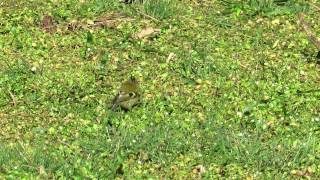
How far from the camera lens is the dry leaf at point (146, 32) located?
7.01 meters

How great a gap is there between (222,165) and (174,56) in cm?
160

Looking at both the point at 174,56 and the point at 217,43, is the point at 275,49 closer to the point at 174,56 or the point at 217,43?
the point at 217,43

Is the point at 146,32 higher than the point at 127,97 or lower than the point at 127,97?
higher

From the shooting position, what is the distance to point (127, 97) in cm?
599

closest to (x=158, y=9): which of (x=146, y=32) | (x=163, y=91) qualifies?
(x=146, y=32)

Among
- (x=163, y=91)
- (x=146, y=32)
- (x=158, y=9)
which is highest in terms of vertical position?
(x=158, y=9)

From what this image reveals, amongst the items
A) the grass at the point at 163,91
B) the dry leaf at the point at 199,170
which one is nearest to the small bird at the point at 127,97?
the grass at the point at 163,91

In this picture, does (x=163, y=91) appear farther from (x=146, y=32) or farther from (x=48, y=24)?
(x=48, y=24)

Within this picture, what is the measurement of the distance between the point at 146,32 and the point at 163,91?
0.99 meters

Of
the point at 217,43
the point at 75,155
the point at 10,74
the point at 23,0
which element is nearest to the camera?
the point at 75,155

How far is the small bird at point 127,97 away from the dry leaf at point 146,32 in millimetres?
985

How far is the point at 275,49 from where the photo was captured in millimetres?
6824

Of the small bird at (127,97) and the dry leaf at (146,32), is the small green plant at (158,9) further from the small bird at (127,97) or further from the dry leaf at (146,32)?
the small bird at (127,97)

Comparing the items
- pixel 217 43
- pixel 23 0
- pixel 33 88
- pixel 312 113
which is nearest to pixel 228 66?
pixel 217 43
